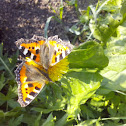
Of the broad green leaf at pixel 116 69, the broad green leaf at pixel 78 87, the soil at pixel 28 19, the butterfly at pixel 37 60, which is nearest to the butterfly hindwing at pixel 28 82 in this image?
the butterfly at pixel 37 60

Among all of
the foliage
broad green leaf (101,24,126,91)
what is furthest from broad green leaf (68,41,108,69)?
broad green leaf (101,24,126,91)

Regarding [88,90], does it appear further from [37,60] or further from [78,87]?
[37,60]

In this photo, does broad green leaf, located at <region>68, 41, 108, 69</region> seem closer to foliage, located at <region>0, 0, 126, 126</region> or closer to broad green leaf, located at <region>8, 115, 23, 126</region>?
foliage, located at <region>0, 0, 126, 126</region>

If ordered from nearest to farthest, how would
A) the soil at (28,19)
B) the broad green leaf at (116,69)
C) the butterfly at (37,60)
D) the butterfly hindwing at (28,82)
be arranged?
the butterfly hindwing at (28,82), the butterfly at (37,60), the broad green leaf at (116,69), the soil at (28,19)

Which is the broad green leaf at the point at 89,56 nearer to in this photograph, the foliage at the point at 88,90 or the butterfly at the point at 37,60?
the foliage at the point at 88,90

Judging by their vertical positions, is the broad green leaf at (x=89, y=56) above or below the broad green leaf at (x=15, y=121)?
above

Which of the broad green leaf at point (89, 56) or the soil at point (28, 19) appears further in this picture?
the soil at point (28, 19)

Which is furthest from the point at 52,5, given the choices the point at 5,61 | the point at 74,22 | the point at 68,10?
the point at 5,61
